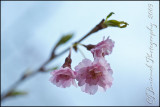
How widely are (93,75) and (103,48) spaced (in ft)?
0.70

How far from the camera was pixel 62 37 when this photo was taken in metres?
2.33

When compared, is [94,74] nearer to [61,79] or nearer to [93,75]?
[93,75]

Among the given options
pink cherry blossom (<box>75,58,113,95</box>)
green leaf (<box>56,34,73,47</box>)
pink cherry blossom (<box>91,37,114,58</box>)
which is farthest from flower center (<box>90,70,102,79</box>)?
green leaf (<box>56,34,73,47</box>)

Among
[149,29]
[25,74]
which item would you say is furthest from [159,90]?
[25,74]

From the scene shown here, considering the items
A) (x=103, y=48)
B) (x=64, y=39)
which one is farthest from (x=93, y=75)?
(x=64, y=39)

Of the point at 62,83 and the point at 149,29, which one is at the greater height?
the point at 149,29

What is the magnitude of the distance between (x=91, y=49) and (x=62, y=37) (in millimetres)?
548

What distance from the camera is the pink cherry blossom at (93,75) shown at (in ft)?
5.95

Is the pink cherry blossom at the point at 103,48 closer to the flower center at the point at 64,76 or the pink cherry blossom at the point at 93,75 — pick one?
the pink cherry blossom at the point at 93,75

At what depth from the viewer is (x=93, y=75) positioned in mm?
1901

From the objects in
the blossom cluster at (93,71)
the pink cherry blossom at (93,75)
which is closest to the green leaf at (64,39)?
the blossom cluster at (93,71)

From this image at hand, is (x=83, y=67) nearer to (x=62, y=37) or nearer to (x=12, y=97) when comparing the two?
(x=62, y=37)

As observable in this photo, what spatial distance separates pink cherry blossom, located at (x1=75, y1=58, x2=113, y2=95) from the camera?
1814 millimetres

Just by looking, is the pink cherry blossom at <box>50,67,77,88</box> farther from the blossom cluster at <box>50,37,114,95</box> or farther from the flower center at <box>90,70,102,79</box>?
the flower center at <box>90,70,102,79</box>
